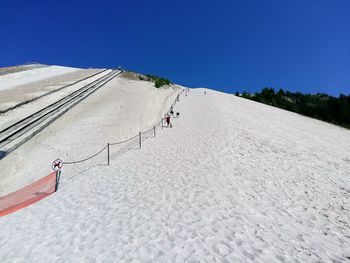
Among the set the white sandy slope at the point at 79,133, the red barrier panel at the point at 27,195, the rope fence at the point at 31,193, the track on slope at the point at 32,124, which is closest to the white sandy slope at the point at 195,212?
the rope fence at the point at 31,193

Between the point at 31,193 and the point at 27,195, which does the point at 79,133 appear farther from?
the point at 27,195

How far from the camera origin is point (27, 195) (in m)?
11.2

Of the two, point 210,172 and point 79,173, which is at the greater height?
point 210,172

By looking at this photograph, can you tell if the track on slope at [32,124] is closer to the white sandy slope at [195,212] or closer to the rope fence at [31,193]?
the rope fence at [31,193]

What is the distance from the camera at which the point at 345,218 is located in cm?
785

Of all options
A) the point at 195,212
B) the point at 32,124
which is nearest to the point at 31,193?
the point at 195,212

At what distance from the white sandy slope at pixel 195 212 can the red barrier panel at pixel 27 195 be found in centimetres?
64

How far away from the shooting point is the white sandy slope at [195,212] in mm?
6062

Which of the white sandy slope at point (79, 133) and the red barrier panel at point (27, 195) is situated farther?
the white sandy slope at point (79, 133)

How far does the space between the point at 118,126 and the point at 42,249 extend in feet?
51.6

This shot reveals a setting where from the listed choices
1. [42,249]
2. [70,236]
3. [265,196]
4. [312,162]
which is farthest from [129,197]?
[312,162]

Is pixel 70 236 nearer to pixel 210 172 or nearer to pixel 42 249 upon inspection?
pixel 42 249

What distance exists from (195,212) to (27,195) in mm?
7988

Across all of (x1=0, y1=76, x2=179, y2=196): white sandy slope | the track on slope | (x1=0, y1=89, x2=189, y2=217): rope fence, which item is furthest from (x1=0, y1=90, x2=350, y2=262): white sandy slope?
the track on slope
